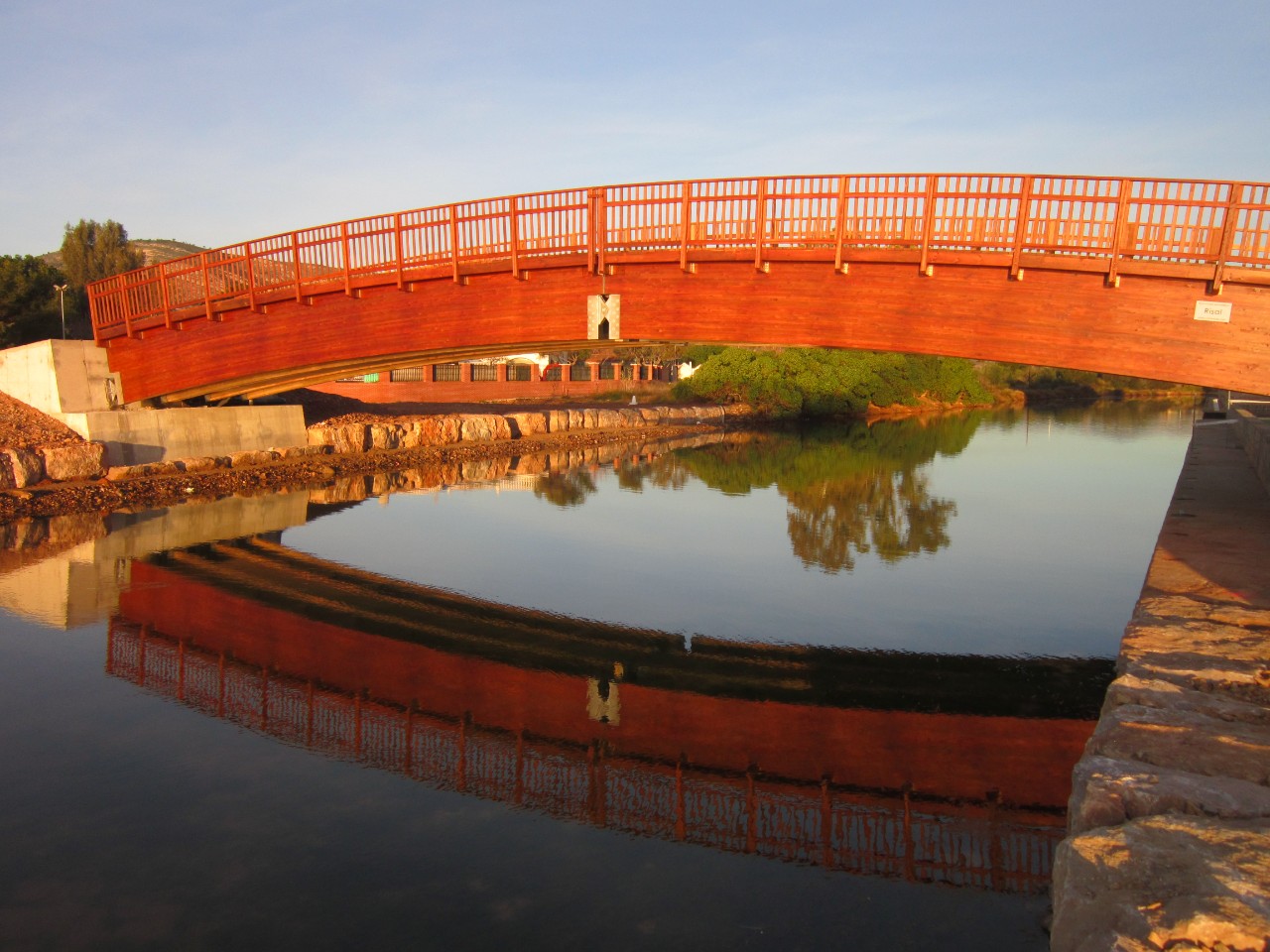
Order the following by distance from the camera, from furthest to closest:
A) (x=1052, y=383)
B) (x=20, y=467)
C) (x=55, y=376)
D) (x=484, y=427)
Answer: (x=1052, y=383), (x=484, y=427), (x=55, y=376), (x=20, y=467)

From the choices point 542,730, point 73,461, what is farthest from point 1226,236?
point 73,461

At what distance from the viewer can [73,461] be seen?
19.6 metres

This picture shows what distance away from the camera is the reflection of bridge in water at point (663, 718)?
6.84 metres

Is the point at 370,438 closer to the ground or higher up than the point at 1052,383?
higher up

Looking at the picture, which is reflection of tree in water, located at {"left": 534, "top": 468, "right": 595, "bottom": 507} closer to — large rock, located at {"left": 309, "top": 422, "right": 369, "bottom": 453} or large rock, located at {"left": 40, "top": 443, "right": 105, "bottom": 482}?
large rock, located at {"left": 309, "top": 422, "right": 369, "bottom": 453}

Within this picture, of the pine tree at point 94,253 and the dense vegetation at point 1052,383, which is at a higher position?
the pine tree at point 94,253

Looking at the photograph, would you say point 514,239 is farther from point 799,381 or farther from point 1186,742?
point 799,381

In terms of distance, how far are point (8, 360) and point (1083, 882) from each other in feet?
77.3

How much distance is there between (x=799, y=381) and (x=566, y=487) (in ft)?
90.8

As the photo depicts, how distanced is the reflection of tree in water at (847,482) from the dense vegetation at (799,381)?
169 inches

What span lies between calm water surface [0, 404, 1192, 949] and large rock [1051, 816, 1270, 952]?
1.70m

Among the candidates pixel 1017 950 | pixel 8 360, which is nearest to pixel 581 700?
pixel 1017 950

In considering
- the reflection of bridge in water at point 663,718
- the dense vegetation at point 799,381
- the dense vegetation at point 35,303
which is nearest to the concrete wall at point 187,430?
the reflection of bridge in water at point 663,718

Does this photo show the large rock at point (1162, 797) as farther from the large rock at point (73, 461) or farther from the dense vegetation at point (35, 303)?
the dense vegetation at point (35, 303)
